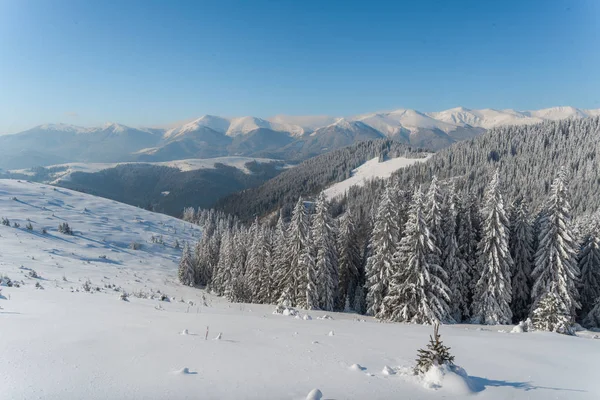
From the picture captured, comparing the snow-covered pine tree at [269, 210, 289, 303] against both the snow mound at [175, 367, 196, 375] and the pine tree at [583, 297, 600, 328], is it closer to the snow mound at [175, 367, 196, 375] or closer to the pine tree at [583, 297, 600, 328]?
the pine tree at [583, 297, 600, 328]

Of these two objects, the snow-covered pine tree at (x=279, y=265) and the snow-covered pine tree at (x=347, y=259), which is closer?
the snow-covered pine tree at (x=279, y=265)

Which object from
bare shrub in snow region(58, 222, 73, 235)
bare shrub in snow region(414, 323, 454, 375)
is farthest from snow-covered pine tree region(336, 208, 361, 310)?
bare shrub in snow region(58, 222, 73, 235)

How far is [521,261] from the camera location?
108 feet

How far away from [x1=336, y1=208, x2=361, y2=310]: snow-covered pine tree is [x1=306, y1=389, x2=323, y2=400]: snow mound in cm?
3509

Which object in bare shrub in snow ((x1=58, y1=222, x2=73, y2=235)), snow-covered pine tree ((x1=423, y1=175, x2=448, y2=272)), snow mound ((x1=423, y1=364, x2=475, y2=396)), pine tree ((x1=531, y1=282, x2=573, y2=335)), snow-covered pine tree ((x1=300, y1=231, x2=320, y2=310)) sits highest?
snow-covered pine tree ((x1=423, y1=175, x2=448, y2=272))

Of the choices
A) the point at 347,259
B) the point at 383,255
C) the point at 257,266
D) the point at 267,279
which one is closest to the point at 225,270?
the point at 257,266

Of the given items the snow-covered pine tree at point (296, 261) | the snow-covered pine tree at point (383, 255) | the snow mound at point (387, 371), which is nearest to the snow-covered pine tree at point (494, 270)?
the snow-covered pine tree at point (383, 255)

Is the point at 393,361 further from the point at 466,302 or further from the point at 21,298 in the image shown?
the point at 466,302

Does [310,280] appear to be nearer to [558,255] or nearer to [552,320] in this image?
[552,320]

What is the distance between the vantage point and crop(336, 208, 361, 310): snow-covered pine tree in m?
42.0

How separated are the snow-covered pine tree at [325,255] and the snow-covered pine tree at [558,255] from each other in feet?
63.6

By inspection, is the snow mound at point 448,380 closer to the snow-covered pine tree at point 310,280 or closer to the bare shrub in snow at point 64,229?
the snow-covered pine tree at point 310,280

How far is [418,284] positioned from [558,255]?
13.0 meters

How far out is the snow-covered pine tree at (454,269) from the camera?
3156 cm
